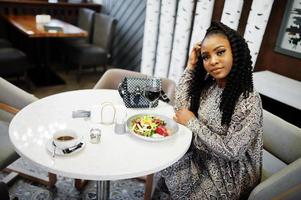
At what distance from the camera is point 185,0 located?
285cm

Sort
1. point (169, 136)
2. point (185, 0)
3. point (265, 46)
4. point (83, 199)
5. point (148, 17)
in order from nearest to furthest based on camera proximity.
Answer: point (169, 136) < point (83, 199) < point (265, 46) < point (185, 0) < point (148, 17)

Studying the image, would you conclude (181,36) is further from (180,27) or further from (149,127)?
(149,127)

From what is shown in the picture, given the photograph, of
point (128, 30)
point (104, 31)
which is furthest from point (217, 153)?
point (128, 30)

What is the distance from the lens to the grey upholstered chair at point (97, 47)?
150 inches

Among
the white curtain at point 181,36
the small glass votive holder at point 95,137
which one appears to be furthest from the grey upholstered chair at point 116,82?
the white curtain at point 181,36

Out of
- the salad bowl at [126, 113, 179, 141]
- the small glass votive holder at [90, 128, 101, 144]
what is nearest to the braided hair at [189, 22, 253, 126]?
the salad bowl at [126, 113, 179, 141]

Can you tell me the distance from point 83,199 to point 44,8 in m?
3.36

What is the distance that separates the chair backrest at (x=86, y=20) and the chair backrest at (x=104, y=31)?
7cm

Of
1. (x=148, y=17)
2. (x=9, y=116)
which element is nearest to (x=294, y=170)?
(x=9, y=116)

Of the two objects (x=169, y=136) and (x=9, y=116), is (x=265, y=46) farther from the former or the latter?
(x=9, y=116)

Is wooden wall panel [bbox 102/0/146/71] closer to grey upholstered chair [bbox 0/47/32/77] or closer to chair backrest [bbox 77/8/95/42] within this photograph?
chair backrest [bbox 77/8/95/42]

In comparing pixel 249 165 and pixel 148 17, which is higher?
pixel 148 17

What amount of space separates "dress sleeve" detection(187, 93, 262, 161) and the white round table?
0.41ft

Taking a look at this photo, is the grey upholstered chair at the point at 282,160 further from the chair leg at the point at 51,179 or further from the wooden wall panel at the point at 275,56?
the chair leg at the point at 51,179
